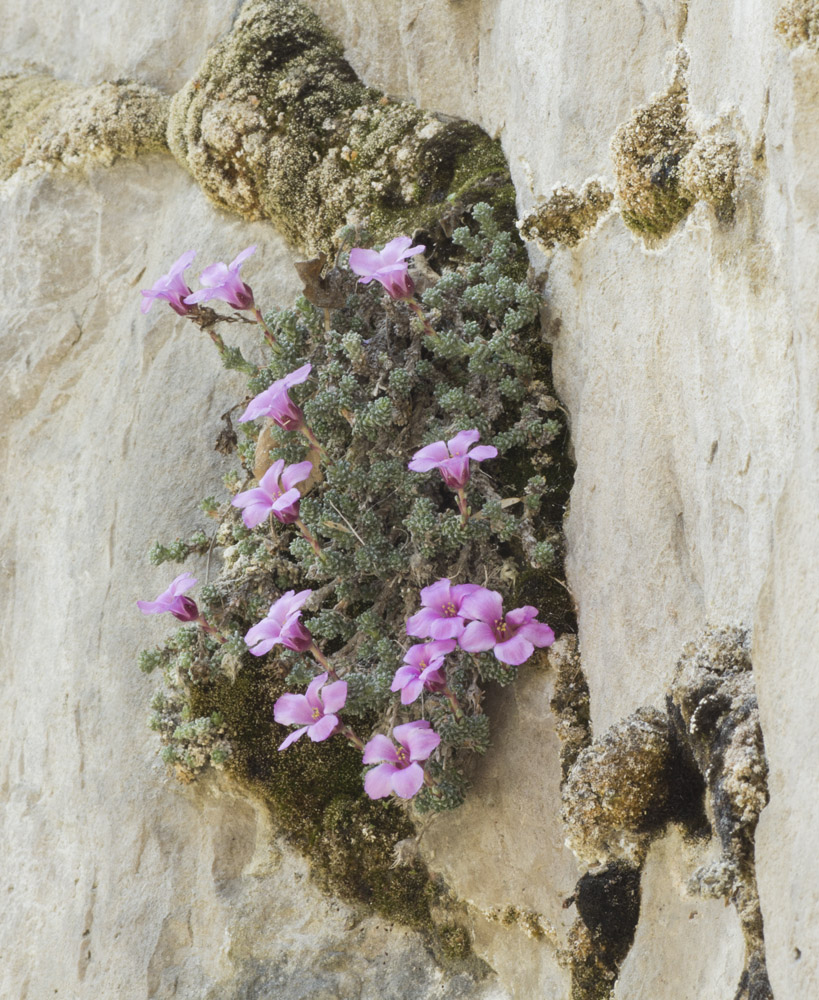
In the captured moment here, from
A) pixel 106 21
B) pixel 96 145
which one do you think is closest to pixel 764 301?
pixel 96 145

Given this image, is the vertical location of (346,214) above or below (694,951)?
above

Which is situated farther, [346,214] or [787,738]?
[346,214]

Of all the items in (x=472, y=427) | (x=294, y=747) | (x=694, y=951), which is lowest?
(x=294, y=747)

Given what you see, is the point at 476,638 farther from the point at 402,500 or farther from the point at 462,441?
the point at 402,500

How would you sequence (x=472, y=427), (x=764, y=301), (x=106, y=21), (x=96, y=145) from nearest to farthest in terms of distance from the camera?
(x=764, y=301) < (x=472, y=427) < (x=96, y=145) < (x=106, y=21)

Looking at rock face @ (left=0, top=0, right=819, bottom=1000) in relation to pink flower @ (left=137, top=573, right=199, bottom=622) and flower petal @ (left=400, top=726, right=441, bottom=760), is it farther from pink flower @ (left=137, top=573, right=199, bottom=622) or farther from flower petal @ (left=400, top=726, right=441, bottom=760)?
pink flower @ (left=137, top=573, right=199, bottom=622)

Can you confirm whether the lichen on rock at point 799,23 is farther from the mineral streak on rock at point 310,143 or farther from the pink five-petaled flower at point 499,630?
the mineral streak on rock at point 310,143

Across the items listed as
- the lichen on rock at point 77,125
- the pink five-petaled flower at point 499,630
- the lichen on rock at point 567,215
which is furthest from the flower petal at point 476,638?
the lichen on rock at point 77,125

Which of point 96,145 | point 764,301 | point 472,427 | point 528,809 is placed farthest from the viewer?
point 96,145

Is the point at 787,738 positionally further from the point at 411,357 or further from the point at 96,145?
the point at 96,145
